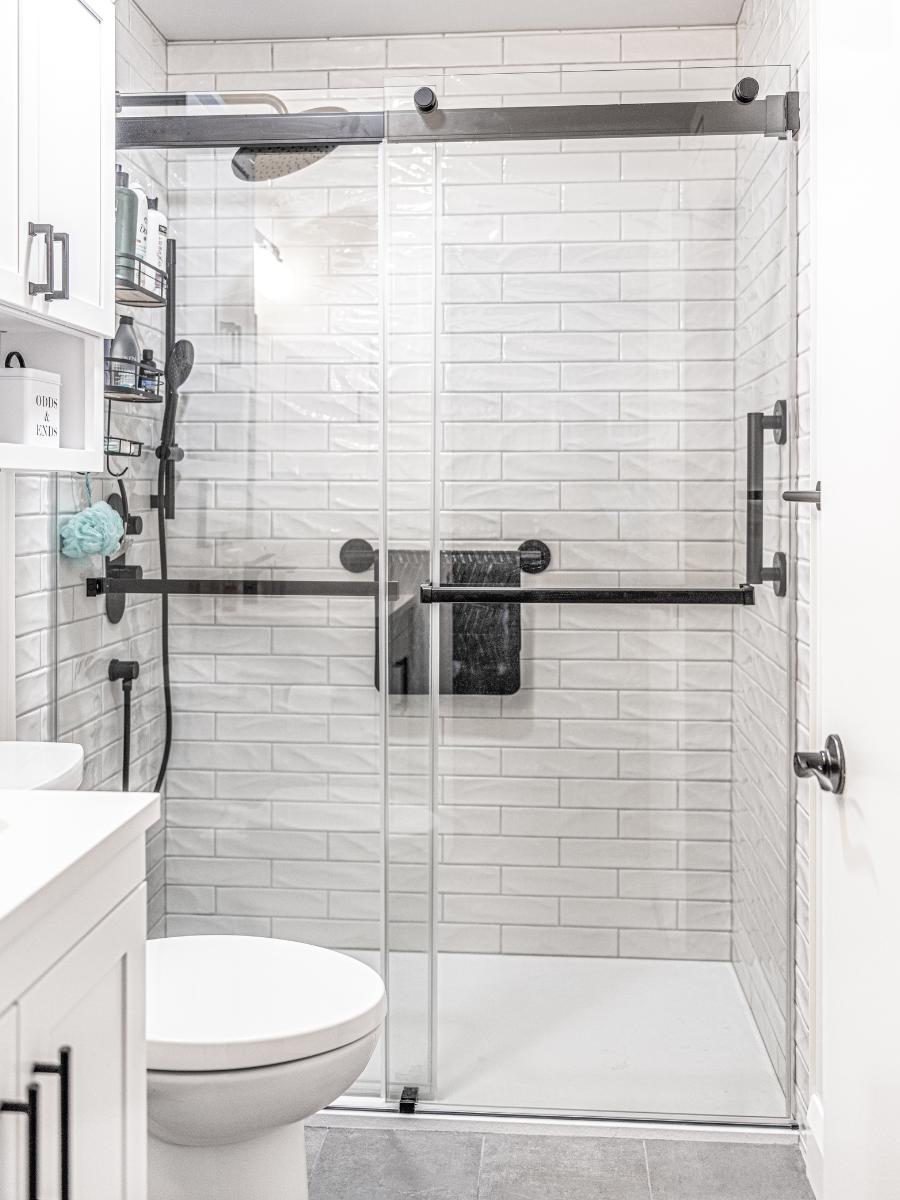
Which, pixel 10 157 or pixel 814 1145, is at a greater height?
pixel 10 157

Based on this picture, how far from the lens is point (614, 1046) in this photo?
2164mm

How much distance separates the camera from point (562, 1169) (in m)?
1.93

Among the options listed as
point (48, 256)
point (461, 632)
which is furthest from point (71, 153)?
point (461, 632)

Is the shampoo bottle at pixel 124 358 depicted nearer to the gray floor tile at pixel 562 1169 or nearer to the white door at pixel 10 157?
the white door at pixel 10 157

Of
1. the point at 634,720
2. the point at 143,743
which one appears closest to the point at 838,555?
the point at 634,720

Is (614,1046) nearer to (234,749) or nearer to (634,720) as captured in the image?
(634,720)

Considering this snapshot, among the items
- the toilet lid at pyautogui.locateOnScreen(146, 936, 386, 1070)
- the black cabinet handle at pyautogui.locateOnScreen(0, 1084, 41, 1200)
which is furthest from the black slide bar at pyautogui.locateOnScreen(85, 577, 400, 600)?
the black cabinet handle at pyautogui.locateOnScreen(0, 1084, 41, 1200)

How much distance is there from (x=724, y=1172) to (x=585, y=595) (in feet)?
3.56

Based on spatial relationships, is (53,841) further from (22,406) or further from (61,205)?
(61,205)

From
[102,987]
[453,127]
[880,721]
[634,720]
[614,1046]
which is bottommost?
[614,1046]

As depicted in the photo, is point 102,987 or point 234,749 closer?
point 102,987

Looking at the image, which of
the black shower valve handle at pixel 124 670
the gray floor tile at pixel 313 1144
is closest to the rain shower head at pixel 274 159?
the black shower valve handle at pixel 124 670

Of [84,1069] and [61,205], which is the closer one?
[84,1069]

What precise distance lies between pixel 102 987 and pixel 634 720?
4.13ft
